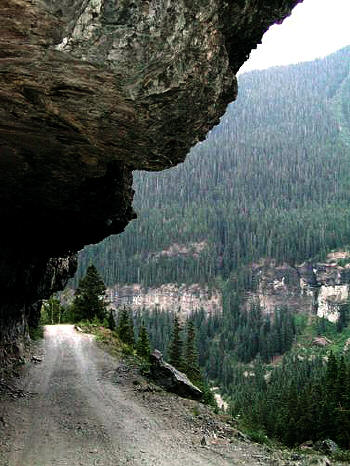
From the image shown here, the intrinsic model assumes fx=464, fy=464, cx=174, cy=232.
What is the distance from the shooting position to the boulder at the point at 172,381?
19.0 metres

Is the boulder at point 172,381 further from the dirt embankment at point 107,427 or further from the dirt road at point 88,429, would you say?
the dirt road at point 88,429

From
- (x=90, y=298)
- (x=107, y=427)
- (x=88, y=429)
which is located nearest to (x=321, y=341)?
(x=90, y=298)

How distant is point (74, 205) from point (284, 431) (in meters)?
31.2

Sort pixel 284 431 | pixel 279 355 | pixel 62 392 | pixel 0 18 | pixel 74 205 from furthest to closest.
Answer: pixel 279 355
pixel 284 431
pixel 62 392
pixel 74 205
pixel 0 18

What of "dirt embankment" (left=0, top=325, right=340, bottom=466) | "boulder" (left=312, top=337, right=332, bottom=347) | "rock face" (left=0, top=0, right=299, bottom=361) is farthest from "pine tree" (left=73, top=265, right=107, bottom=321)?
"boulder" (left=312, top=337, right=332, bottom=347)

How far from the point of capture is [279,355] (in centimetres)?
14138

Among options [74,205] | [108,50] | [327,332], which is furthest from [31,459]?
[327,332]

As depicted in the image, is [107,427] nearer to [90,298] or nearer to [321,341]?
[90,298]

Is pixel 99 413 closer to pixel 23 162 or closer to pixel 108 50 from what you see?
pixel 23 162

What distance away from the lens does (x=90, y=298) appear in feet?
160

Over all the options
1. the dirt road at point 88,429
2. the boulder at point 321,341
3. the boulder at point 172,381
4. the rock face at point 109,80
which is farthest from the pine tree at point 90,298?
the boulder at point 321,341

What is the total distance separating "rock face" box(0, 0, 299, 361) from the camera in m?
6.73

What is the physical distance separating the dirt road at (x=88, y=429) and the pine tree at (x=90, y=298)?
26452 millimetres

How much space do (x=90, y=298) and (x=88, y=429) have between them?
35.9 meters
